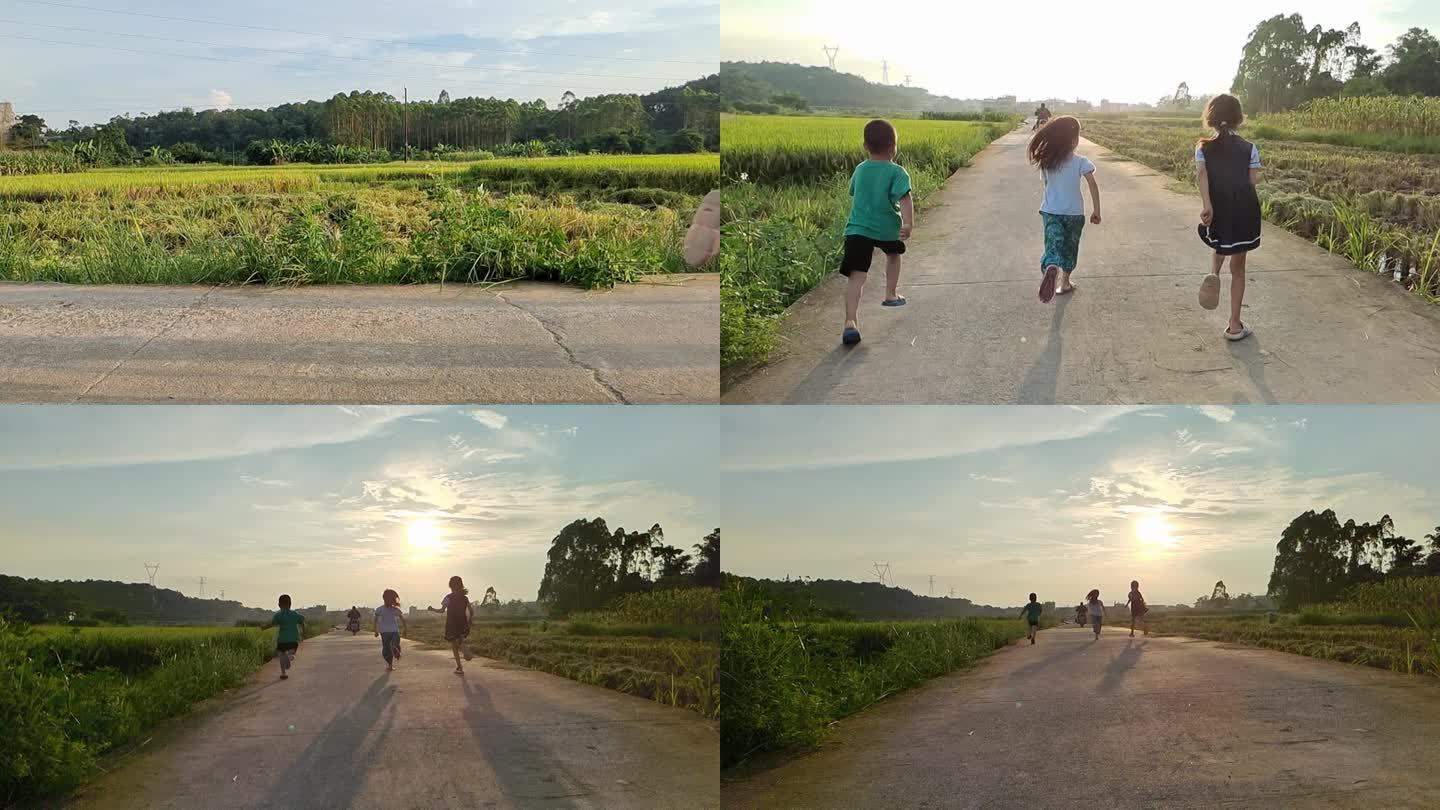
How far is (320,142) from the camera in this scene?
32.0 feet

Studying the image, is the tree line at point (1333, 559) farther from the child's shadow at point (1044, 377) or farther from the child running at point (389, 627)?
the child running at point (389, 627)

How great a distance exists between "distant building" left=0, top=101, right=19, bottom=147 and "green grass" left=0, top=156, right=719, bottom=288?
0.69 m

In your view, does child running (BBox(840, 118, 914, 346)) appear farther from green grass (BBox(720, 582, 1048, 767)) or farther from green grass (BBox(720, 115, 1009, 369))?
green grass (BBox(720, 582, 1048, 767))

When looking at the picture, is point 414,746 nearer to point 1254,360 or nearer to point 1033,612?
point 1033,612

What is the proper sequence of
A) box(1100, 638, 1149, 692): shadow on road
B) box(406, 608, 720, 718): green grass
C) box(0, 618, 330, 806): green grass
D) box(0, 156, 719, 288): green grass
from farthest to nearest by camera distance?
box(0, 156, 719, 288): green grass
box(1100, 638, 1149, 692): shadow on road
box(406, 608, 720, 718): green grass
box(0, 618, 330, 806): green grass

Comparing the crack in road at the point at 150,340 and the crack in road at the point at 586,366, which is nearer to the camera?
the crack in road at the point at 150,340

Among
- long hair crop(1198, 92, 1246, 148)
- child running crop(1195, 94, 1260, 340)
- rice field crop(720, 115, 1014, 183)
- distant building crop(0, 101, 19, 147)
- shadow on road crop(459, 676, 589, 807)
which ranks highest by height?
rice field crop(720, 115, 1014, 183)

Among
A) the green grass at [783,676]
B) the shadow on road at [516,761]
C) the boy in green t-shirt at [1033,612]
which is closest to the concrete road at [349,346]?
the green grass at [783,676]

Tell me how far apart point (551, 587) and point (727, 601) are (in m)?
1.18

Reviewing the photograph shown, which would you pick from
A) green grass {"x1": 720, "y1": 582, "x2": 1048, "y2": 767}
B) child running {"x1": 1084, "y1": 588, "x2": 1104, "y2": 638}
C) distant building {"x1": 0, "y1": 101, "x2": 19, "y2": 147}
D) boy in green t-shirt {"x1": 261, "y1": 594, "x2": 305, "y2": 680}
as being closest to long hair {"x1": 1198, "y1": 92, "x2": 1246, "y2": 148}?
child running {"x1": 1084, "y1": 588, "x2": 1104, "y2": 638}

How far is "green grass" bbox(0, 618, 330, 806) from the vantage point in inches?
185

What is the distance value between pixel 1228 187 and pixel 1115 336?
4.05 feet

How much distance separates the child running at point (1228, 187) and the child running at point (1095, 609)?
196 centimetres

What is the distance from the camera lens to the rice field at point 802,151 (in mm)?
10219
